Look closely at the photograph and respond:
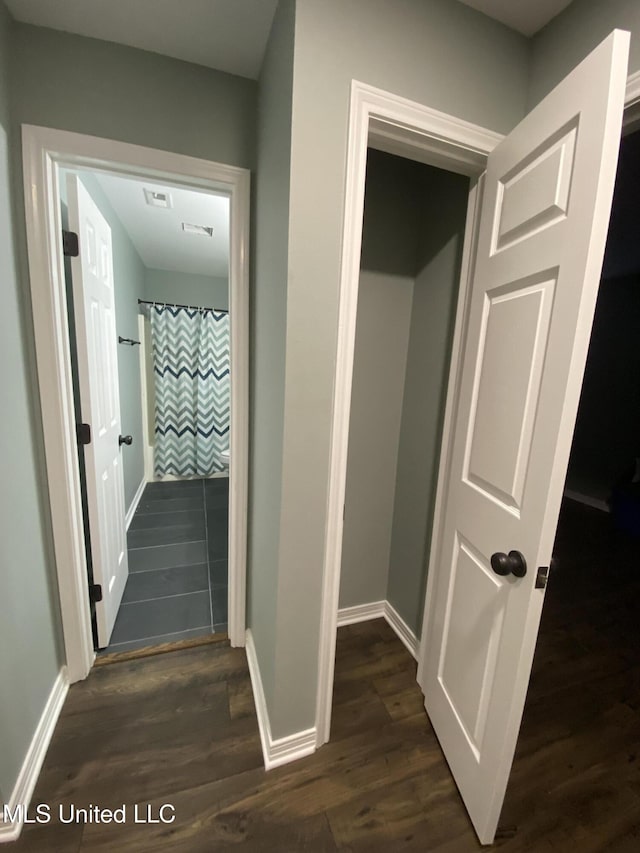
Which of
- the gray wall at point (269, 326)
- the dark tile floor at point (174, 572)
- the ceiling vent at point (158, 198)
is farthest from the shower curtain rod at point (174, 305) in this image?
the gray wall at point (269, 326)

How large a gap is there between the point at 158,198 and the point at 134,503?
2439 millimetres

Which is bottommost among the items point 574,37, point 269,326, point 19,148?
point 269,326

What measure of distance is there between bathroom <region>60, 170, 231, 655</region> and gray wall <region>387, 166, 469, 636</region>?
1.03m

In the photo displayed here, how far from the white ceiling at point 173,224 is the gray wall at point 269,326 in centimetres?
57

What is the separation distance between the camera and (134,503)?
10.3 ft

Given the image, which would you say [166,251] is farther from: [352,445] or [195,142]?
[352,445]

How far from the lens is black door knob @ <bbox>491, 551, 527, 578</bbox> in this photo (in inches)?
34.3

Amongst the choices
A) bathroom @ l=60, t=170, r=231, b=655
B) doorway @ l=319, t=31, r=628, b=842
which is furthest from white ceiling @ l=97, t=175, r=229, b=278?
doorway @ l=319, t=31, r=628, b=842

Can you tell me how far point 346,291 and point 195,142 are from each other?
900 mm

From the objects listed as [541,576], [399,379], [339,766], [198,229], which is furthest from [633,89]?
[198,229]

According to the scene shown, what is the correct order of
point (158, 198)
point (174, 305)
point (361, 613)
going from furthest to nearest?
point (174, 305) → point (158, 198) → point (361, 613)

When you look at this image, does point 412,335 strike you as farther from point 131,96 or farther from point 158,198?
point 158,198

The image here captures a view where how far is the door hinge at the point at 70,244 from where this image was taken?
4.39 ft

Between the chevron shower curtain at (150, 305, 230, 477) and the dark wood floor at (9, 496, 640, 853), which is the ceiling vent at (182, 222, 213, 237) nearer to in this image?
the chevron shower curtain at (150, 305, 230, 477)
